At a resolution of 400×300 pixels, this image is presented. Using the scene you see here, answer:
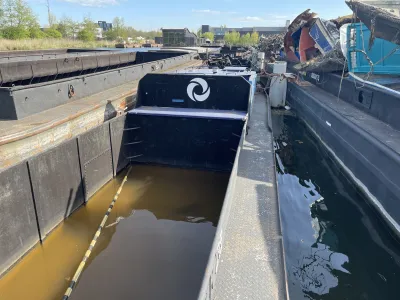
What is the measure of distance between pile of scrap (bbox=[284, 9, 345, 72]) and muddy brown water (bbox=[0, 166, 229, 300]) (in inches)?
322

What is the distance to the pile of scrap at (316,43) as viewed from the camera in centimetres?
1219

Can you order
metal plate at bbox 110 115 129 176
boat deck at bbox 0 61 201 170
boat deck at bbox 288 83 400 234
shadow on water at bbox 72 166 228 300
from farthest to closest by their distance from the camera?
1. metal plate at bbox 110 115 129 176
2. boat deck at bbox 288 83 400 234
3. boat deck at bbox 0 61 201 170
4. shadow on water at bbox 72 166 228 300

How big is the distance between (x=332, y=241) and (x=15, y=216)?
4.92 meters

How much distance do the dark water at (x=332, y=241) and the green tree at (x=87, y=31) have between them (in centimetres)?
5067

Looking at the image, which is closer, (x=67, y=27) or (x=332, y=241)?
(x=332, y=241)

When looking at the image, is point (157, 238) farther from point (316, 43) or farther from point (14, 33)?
point (14, 33)

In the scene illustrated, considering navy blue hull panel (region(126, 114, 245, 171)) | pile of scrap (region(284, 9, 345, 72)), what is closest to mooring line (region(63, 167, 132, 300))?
navy blue hull panel (region(126, 114, 245, 171))

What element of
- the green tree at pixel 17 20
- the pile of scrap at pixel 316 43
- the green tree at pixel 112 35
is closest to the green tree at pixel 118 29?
the green tree at pixel 112 35

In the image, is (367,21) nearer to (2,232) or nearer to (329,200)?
(329,200)

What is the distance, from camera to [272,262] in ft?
11.0

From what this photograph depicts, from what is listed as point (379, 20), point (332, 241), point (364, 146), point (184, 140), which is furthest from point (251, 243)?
point (379, 20)

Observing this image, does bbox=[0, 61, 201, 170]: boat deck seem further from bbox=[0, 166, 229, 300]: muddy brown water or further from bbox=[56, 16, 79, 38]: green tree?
bbox=[56, 16, 79, 38]: green tree

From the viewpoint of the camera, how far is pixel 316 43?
49.4 ft

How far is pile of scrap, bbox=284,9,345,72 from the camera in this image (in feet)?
40.0
